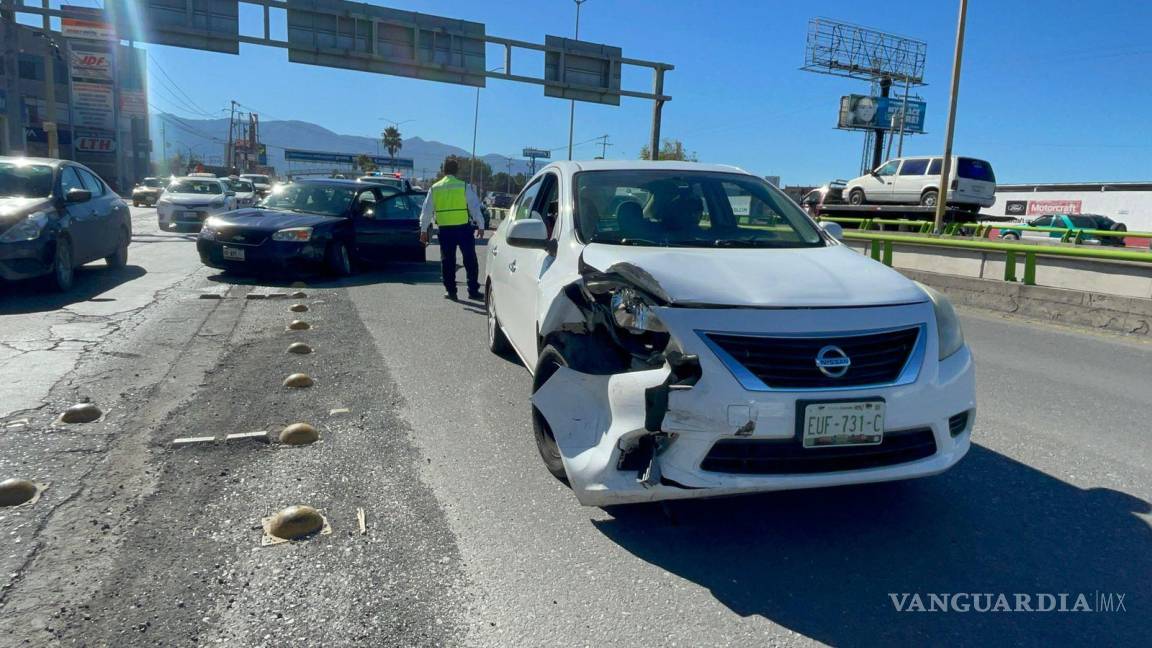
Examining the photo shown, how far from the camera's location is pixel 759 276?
11.1ft

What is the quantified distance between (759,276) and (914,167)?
2413 centimetres

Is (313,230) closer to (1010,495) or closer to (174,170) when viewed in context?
(1010,495)

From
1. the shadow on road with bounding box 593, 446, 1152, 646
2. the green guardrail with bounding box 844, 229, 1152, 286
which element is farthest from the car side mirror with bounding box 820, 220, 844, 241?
the green guardrail with bounding box 844, 229, 1152, 286

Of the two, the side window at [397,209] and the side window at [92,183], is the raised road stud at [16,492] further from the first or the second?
the side window at [397,209]

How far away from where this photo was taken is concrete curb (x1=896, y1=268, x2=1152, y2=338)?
8930 millimetres

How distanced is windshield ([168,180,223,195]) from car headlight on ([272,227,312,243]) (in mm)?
12318

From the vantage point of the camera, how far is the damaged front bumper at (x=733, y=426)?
282 cm

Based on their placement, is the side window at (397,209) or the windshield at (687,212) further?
the side window at (397,209)

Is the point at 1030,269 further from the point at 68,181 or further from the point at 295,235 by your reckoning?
the point at 68,181

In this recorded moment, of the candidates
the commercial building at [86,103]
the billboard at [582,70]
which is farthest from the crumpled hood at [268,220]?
the commercial building at [86,103]

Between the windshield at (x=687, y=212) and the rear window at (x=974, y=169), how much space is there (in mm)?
21079

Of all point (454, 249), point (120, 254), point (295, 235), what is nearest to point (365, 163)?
point (120, 254)

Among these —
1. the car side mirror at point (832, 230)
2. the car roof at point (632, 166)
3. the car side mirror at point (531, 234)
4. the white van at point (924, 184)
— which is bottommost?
the car side mirror at point (531, 234)

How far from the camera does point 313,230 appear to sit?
10406 mm
